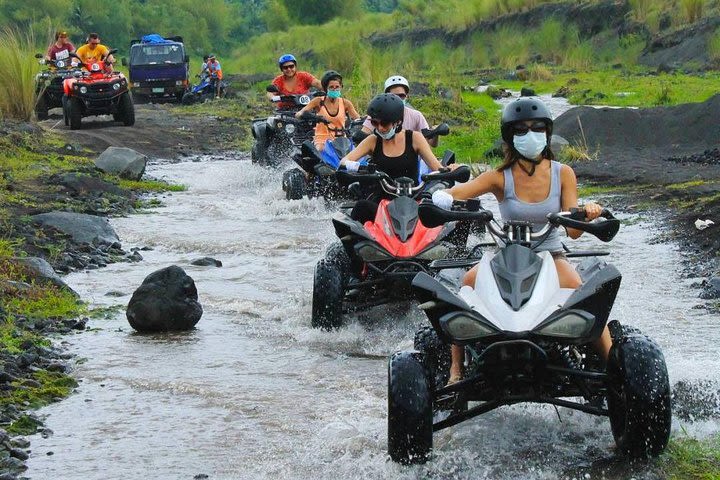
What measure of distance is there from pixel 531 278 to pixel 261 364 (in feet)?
10.6

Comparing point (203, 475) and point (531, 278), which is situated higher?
point (531, 278)

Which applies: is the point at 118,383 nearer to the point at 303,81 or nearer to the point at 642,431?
the point at 642,431

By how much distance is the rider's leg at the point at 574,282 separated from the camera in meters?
6.22

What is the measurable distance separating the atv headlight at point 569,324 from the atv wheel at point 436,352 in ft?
3.33

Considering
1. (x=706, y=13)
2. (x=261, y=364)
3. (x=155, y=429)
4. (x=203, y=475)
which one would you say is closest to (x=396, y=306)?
(x=261, y=364)

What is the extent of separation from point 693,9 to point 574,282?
1408 inches

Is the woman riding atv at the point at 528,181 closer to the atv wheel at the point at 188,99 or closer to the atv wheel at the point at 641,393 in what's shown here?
the atv wheel at the point at 641,393

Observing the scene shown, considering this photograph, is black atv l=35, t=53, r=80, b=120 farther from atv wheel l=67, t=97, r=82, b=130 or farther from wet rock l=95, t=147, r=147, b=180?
Result: wet rock l=95, t=147, r=147, b=180

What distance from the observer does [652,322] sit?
9531 mm

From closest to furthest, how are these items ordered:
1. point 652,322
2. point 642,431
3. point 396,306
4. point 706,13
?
point 642,431, point 652,322, point 396,306, point 706,13

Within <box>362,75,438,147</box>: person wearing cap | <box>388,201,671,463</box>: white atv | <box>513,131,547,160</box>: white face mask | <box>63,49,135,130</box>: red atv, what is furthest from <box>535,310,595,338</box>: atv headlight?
<box>63,49,135,130</box>: red atv

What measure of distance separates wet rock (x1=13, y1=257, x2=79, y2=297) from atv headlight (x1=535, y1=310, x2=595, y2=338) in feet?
19.4

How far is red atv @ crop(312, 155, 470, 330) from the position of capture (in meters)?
9.03

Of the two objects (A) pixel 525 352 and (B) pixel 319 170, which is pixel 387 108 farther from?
(B) pixel 319 170
